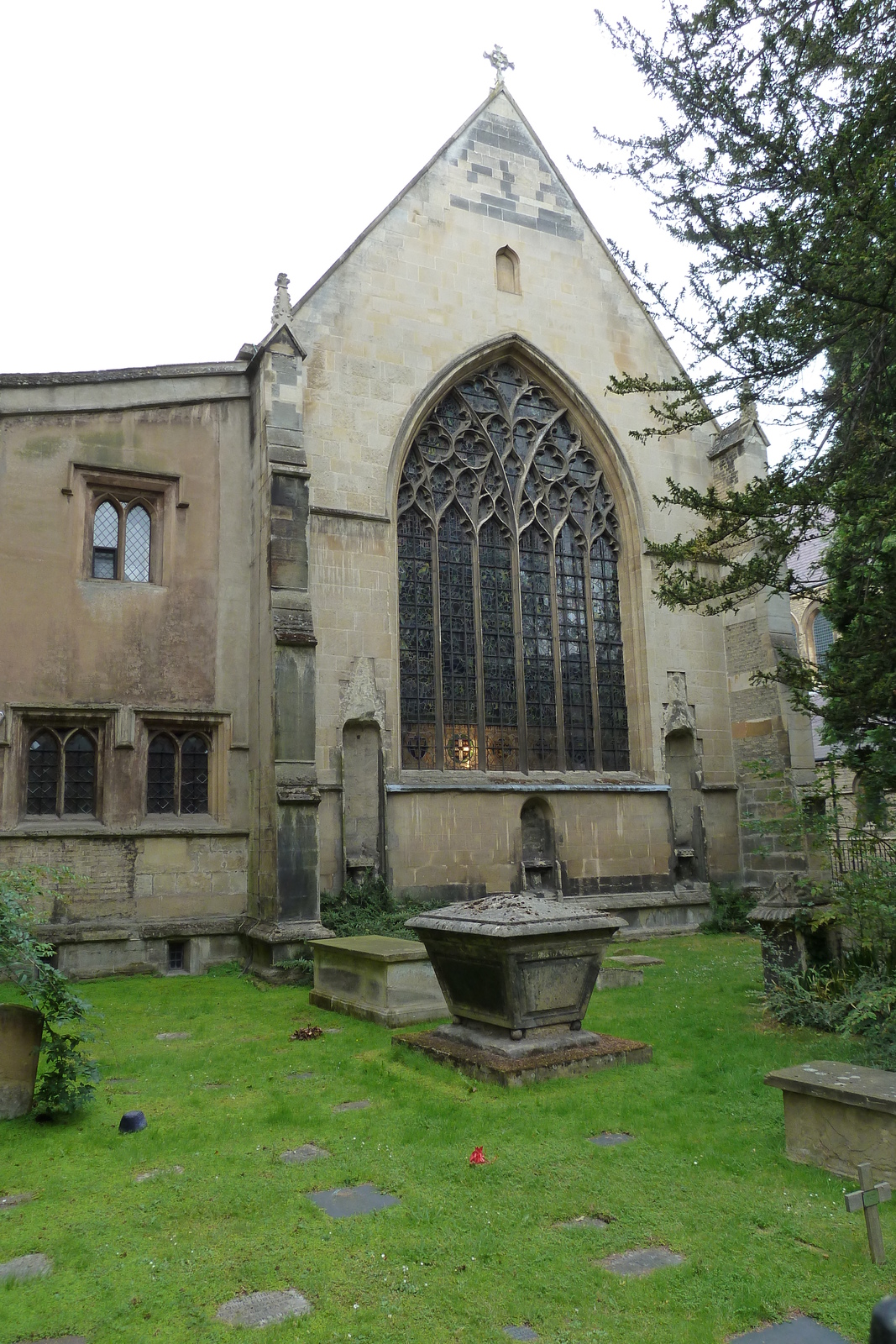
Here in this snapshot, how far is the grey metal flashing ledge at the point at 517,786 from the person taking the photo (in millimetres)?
14188

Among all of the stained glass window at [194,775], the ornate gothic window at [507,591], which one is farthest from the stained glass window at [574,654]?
the stained glass window at [194,775]

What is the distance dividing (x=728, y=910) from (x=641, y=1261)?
13.0 m

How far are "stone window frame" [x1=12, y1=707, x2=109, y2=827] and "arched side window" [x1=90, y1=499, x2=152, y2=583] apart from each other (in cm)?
205

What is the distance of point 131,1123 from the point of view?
5.95m

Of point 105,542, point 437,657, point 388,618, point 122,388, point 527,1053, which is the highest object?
point 122,388

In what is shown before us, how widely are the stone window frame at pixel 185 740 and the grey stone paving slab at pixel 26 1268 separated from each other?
9.08 m

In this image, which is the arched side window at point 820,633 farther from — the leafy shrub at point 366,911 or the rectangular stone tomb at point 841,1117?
the rectangular stone tomb at point 841,1117

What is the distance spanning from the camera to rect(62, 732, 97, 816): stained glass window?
41.7 ft

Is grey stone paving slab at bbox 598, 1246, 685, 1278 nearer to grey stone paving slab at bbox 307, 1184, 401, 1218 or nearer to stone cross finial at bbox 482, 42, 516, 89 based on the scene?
grey stone paving slab at bbox 307, 1184, 401, 1218

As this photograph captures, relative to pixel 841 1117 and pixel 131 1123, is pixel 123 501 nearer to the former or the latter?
pixel 131 1123

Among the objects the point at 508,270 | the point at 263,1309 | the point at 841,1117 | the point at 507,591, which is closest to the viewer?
the point at 263,1309

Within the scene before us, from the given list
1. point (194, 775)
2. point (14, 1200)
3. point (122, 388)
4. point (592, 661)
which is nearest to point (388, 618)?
point (194, 775)

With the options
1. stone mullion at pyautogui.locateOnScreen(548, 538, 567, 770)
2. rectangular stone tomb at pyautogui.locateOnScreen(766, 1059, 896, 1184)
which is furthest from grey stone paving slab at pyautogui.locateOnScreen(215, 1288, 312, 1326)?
stone mullion at pyautogui.locateOnScreen(548, 538, 567, 770)

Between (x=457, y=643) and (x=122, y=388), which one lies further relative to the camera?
(x=457, y=643)
